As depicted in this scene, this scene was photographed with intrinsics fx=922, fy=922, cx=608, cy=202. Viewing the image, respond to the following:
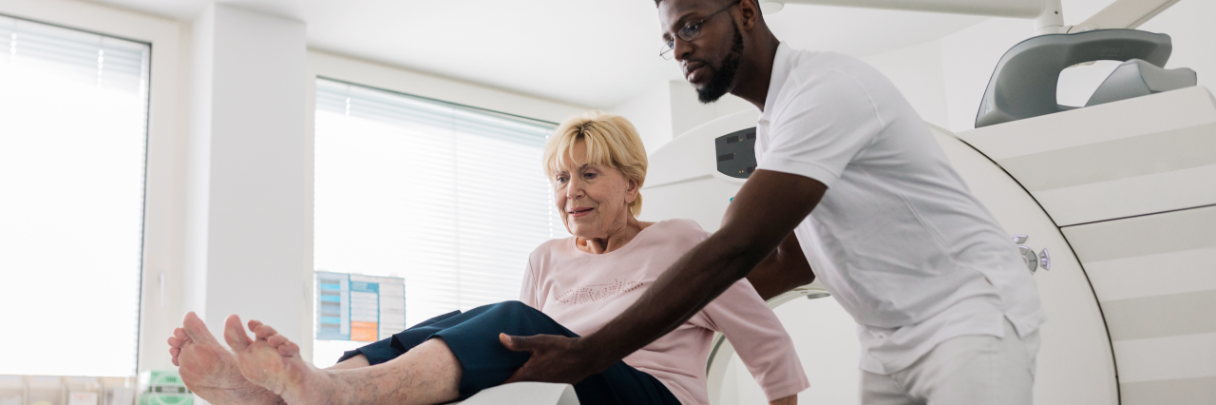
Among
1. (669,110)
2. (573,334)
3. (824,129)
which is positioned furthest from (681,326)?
(669,110)

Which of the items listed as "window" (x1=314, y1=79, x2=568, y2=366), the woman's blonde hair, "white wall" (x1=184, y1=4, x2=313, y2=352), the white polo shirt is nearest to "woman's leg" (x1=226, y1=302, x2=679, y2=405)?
the white polo shirt

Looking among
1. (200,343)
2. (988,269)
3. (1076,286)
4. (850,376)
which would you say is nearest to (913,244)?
(988,269)

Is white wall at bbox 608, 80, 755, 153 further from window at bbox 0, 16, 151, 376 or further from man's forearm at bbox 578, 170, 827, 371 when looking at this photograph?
man's forearm at bbox 578, 170, 827, 371

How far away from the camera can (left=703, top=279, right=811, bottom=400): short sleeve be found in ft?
4.74

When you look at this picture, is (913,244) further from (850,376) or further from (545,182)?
(545,182)

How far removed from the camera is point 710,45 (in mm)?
1210

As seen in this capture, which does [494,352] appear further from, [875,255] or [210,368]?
[875,255]

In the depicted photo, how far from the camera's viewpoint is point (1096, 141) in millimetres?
1598

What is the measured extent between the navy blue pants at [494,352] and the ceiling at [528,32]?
2.17m

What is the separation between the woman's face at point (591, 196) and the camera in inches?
61.9

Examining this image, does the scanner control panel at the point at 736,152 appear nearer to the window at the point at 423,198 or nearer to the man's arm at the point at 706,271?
the man's arm at the point at 706,271

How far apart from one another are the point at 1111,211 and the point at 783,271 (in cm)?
61

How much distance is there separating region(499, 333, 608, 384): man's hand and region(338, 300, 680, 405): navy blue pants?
19 mm

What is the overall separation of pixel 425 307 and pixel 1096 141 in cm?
252
